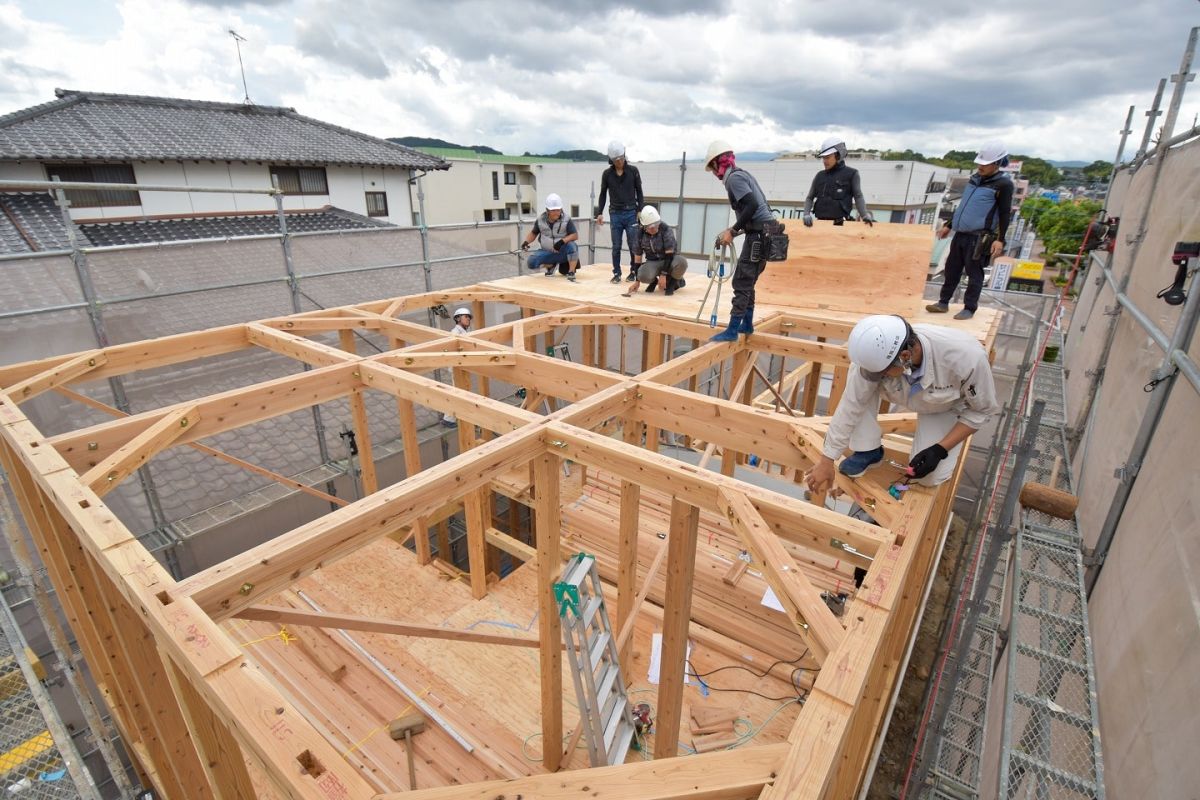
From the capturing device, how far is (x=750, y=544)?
2703 mm

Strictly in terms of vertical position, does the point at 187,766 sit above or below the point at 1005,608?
above

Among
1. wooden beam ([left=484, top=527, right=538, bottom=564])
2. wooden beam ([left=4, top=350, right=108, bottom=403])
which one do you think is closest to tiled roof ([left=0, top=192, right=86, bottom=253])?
wooden beam ([left=4, top=350, right=108, bottom=403])

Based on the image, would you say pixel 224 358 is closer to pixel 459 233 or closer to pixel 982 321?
pixel 459 233

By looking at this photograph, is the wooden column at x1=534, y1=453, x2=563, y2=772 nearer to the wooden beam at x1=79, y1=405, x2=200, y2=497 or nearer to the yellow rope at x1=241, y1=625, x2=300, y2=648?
the wooden beam at x1=79, y1=405, x2=200, y2=497

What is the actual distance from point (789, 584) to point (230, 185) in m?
16.2

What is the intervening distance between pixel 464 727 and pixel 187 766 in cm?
198

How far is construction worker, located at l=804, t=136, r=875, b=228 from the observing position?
684cm

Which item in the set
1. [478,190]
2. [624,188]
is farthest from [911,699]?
[478,190]

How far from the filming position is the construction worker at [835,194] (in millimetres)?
6840

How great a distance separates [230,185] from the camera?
13781 millimetres

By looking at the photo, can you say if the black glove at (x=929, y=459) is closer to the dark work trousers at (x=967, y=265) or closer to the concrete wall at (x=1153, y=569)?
the concrete wall at (x=1153, y=569)

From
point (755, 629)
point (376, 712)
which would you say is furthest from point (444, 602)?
point (755, 629)

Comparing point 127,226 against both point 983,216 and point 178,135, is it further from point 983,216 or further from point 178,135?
point 983,216

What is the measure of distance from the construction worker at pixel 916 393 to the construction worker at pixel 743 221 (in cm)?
232
